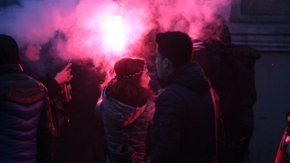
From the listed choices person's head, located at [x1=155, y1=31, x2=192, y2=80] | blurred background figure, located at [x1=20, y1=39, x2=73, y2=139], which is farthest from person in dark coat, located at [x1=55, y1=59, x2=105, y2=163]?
person's head, located at [x1=155, y1=31, x2=192, y2=80]

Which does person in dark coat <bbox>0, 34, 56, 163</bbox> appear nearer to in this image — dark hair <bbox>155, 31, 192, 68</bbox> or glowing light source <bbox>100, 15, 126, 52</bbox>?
dark hair <bbox>155, 31, 192, 68</bbox>

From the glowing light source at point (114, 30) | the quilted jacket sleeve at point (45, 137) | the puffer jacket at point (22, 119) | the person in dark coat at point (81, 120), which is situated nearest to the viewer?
the puffer jacket at point (22, 119)

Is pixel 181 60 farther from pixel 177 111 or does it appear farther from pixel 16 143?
pixel 16 143

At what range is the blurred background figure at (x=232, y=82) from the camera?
14.2 feet

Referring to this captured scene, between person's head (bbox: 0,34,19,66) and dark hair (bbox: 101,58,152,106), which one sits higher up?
person's head (bbox: 0,34,19,66)

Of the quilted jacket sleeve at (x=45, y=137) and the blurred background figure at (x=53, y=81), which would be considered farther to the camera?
the blurred background figure at (x=53, y=81)

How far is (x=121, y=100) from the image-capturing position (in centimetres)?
411

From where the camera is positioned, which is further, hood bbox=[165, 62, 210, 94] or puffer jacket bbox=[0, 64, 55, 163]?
puffer jacket bbox=[0, 64, 55, 163]

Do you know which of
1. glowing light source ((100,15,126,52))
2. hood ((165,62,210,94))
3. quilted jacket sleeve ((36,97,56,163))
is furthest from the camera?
glowing light source ((100,15,126,52))

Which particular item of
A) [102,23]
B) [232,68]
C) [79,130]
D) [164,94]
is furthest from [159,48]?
[79,130]

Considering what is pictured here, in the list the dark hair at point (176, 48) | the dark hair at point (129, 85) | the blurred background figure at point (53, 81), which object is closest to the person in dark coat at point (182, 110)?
the dark hair at point (176, 48)

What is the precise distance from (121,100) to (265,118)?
3622mm

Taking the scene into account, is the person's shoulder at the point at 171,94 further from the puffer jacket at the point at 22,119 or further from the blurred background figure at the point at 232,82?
the puffer jacket at the point at 22,119

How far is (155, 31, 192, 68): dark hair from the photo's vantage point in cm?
321
